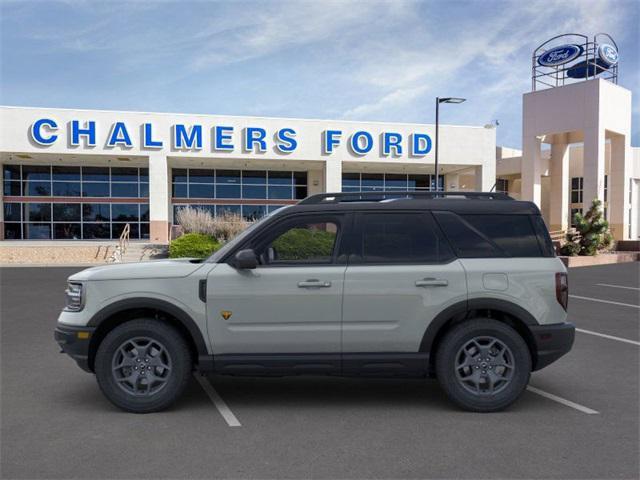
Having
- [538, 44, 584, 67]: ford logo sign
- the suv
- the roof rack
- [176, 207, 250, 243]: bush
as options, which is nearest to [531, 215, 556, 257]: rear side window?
the suv

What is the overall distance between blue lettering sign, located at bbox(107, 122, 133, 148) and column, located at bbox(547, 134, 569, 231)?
2529 cm

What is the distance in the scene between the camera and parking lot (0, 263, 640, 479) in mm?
3834

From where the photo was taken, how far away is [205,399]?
536 cm

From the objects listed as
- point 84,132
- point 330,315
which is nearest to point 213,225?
point 84,132

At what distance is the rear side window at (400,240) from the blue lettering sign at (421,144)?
29.4 meters

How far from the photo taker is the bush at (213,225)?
80.7 ft

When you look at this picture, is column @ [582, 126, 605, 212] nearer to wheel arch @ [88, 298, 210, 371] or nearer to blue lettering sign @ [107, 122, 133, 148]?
blue lettering sign @ [107, 122, 133, 148]

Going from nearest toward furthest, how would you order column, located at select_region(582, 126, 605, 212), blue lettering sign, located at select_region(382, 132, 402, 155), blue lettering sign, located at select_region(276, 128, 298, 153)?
column, located at select_region(582, 126, 605, 212) → blue lettering sign, located at select_region(276, 128, 298, 153) → blue lettering sign, located at select_region(382, 132, 402, 155)

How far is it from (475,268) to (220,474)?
2764 mm

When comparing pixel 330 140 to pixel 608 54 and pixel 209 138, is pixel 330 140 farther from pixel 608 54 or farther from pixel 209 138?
pixel 608 54

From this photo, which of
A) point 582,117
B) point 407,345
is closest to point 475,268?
point 407,345

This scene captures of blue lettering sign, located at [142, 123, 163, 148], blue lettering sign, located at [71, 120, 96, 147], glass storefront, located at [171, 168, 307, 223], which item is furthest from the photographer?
glass storefront, located at [171, 168, 307, 223]

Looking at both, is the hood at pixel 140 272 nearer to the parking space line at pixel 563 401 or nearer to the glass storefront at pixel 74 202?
the parking space line at pixel 563 401

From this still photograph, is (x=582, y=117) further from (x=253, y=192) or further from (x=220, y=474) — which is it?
(x=220, y=474)
